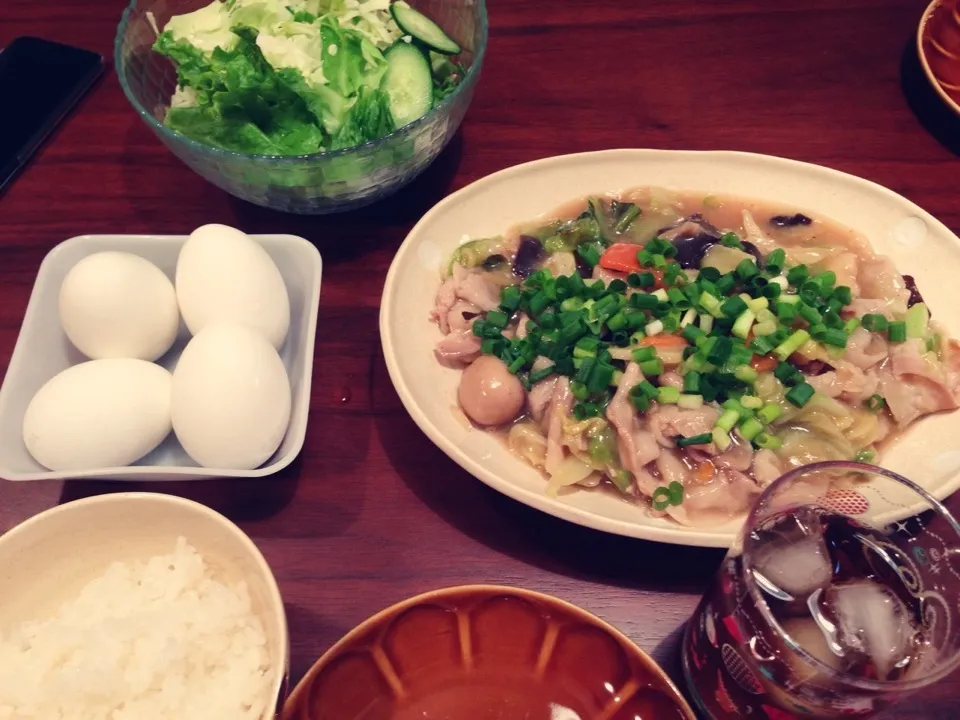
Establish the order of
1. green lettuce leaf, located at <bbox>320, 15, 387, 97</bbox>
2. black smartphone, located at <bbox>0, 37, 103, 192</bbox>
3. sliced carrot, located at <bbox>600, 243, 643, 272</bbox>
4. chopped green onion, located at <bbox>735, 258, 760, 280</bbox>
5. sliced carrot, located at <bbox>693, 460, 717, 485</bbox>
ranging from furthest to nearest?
black smartphone, located at <bbox>0, 37, 103, 192</bbox> → green lettuce leaf, located at <bbox>320, 15, 387, 97</bbox> → sliced carrot, located at <bbox>600, 243, 643, 272</bbox> → chopped green onion, located at <bbox>735, 258, 760, 280</bbox> → sliced carrot, located at <bbox>693, 460, 717, 485</bbox>

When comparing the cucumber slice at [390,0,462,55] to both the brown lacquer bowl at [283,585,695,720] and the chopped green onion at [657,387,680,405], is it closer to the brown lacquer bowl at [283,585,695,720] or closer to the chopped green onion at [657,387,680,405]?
the chopped green onion at [657,387,680,405]

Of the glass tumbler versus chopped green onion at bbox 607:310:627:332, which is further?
chopped green onion at bbox 607:310:627:332

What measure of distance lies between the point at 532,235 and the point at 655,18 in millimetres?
1201

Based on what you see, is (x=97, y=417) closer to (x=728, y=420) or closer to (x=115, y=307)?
(x=115, y=307)

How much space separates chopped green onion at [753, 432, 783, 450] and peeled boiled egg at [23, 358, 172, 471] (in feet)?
4.14

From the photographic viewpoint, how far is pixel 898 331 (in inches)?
67.6

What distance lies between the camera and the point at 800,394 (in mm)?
1591

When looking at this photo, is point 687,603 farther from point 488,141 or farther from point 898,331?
point 488,141

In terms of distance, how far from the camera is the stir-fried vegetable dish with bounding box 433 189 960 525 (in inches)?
61.9

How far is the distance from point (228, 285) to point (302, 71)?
28.8 inches

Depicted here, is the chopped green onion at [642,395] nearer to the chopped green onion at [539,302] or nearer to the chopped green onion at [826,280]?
the chopped green onion at [539,302]

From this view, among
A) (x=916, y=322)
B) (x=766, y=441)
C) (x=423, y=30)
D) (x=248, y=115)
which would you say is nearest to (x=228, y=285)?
(x=248, y=115)

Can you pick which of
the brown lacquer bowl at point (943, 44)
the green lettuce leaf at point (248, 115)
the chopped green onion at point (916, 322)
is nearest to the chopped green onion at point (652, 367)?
the chopped green onion at point (916, 322)

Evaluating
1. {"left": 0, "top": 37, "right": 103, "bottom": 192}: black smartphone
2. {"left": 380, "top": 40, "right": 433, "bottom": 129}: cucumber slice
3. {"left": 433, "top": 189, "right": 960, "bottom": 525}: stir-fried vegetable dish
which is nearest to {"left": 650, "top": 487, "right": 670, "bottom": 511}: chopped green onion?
{"left": 433, "top": 189, "right": 960, "bottom": 525}: stir-fried vegetable dish
